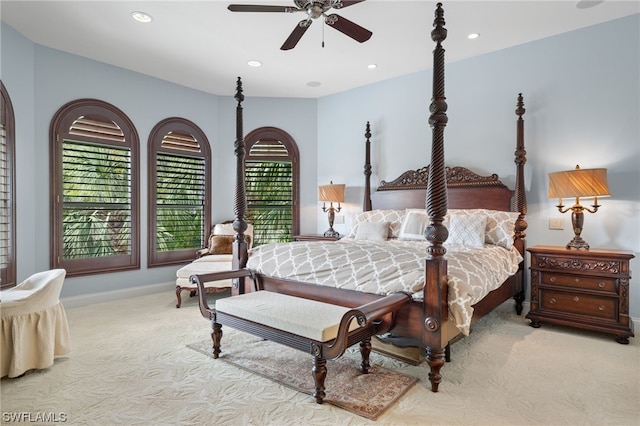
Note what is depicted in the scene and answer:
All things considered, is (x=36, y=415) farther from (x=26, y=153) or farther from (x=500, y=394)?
(x=26, y=153)

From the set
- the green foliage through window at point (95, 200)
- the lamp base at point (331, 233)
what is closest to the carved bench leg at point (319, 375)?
the lamp base at point (331, 233)

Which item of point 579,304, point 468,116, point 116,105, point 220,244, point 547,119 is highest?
point 116,105

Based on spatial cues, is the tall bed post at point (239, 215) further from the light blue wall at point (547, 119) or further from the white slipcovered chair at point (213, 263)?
the light blue wall at point (547, 119)

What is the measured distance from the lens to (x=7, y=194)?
3.58 meters

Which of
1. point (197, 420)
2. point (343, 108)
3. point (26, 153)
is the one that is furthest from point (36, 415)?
point (343, 108)

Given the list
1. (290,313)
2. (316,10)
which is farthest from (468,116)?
(290,313)

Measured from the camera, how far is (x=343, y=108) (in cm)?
566

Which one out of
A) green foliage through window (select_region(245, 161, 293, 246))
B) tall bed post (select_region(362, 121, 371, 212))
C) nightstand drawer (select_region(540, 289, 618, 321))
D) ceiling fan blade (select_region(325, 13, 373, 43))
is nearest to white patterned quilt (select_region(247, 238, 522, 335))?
nightstand drawer (select_region(540, 289, 618, 321))

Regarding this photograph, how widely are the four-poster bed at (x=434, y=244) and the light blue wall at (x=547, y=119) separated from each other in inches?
8.4

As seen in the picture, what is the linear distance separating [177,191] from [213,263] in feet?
4.77

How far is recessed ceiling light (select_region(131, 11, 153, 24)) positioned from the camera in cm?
331

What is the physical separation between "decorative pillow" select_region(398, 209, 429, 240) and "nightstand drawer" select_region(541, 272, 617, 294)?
4.03ft

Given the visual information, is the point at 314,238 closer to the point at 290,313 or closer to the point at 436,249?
the point at 290,313

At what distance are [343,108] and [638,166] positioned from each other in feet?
12.2
